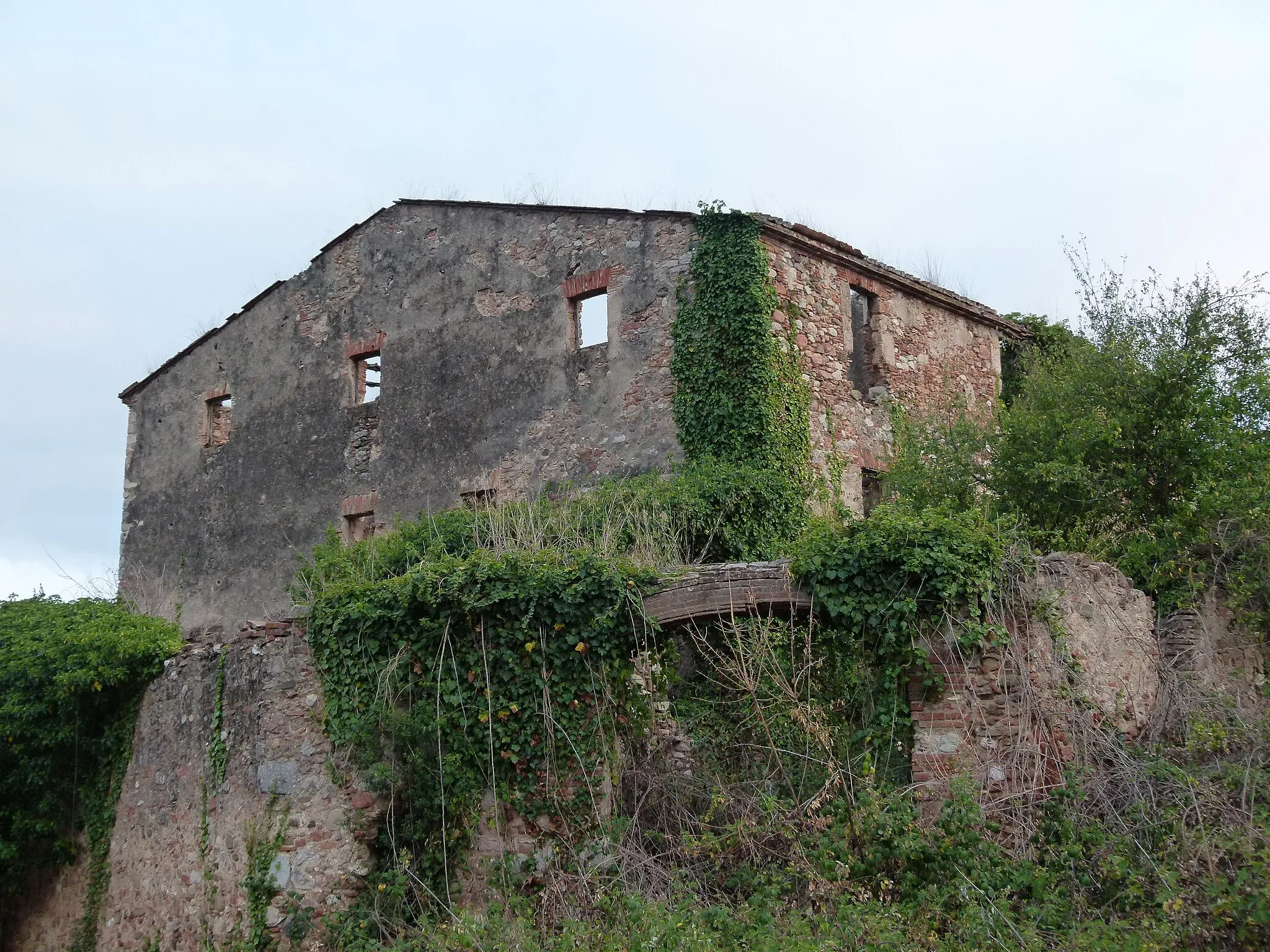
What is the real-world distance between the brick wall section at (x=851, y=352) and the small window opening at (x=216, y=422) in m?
9.12

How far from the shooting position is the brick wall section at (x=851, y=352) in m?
13.8

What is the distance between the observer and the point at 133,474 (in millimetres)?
18953

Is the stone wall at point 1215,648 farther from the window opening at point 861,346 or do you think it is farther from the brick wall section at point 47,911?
the brick wall section at point 47,911

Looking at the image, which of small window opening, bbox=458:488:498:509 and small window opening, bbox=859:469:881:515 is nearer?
small window opening, bbox=859:469:881:515

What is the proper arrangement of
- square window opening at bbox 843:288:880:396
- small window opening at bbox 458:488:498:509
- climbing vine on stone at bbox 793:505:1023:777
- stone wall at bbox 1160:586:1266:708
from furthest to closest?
square window opening at bbox 843:288:880:396 < small window opening at bbox 458:488:498:509 < stone wall at bbox 1160:586:1266:708 < climbing vine on stone at bbox 793:505:1023:777

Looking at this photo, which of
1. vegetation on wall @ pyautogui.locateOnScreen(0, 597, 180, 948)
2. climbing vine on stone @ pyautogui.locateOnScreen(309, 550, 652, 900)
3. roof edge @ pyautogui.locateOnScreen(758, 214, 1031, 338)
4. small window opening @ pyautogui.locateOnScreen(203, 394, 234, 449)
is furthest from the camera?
small window opening @ pyautogui.locateOnScreen(203, 394, 234, 449)

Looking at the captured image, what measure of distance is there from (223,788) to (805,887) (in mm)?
5082

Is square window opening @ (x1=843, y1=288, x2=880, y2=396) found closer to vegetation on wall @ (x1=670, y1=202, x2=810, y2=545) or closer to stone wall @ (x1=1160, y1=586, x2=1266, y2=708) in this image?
vegetation on wall @ (x1=670, y1=202, x2=810, y2=545)

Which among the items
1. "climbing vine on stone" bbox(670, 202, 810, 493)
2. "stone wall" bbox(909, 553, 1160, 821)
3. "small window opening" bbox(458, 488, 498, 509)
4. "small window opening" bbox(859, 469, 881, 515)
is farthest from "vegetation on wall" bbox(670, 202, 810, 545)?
"stone wall" bbox(909, 553, 1160, 821)

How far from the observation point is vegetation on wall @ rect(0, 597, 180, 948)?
35.5 feet

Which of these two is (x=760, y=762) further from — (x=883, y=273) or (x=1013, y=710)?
(x=883, y=273)

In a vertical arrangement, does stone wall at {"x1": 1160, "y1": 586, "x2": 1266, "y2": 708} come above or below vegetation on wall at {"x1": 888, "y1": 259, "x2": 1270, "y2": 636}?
below

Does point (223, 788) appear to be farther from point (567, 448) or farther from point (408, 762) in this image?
point (567, 448)

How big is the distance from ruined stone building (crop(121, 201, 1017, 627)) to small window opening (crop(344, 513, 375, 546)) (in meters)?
0.03
